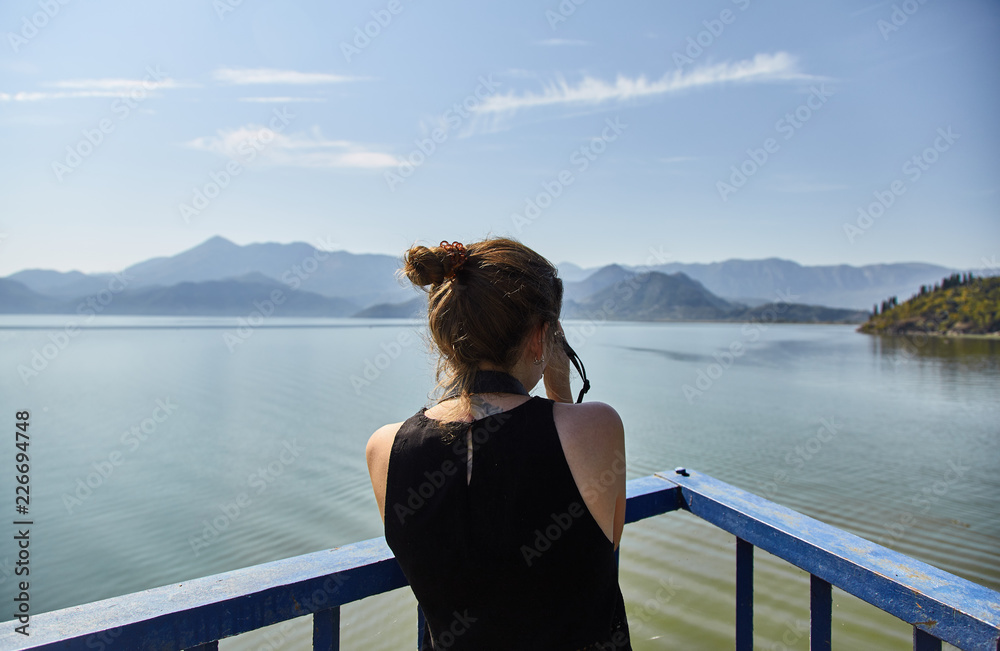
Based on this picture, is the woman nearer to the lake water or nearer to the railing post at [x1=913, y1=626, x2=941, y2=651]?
the lake water

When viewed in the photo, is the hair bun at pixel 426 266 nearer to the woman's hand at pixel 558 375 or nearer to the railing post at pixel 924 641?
the woman's hand at pixel 558 375

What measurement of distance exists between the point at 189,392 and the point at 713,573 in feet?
47.8

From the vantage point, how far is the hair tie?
111 cm

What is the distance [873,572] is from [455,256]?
104 centimetres

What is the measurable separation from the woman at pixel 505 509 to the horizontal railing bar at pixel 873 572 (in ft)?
1.52

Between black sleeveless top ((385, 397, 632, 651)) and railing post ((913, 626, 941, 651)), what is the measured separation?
0.57 m

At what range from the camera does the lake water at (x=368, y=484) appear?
396 cm

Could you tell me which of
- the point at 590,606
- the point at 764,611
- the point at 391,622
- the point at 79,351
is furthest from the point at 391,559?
the point at 79,351

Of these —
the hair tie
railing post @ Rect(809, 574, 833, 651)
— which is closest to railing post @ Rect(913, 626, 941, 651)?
railing post @ Rect(809, 574, 833, 651)

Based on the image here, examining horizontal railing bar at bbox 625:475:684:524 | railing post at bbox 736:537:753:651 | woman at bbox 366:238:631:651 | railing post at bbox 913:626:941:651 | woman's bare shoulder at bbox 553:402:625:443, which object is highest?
woman's bare shoulder at bbox 553:402:625:443

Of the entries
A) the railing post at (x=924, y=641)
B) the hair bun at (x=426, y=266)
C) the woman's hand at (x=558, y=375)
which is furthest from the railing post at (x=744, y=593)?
the hair bun at (x=426, y=266)

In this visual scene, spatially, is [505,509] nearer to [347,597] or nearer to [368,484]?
[347,597]

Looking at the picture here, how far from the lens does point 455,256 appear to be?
1105mm

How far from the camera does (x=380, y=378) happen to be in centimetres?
1798
